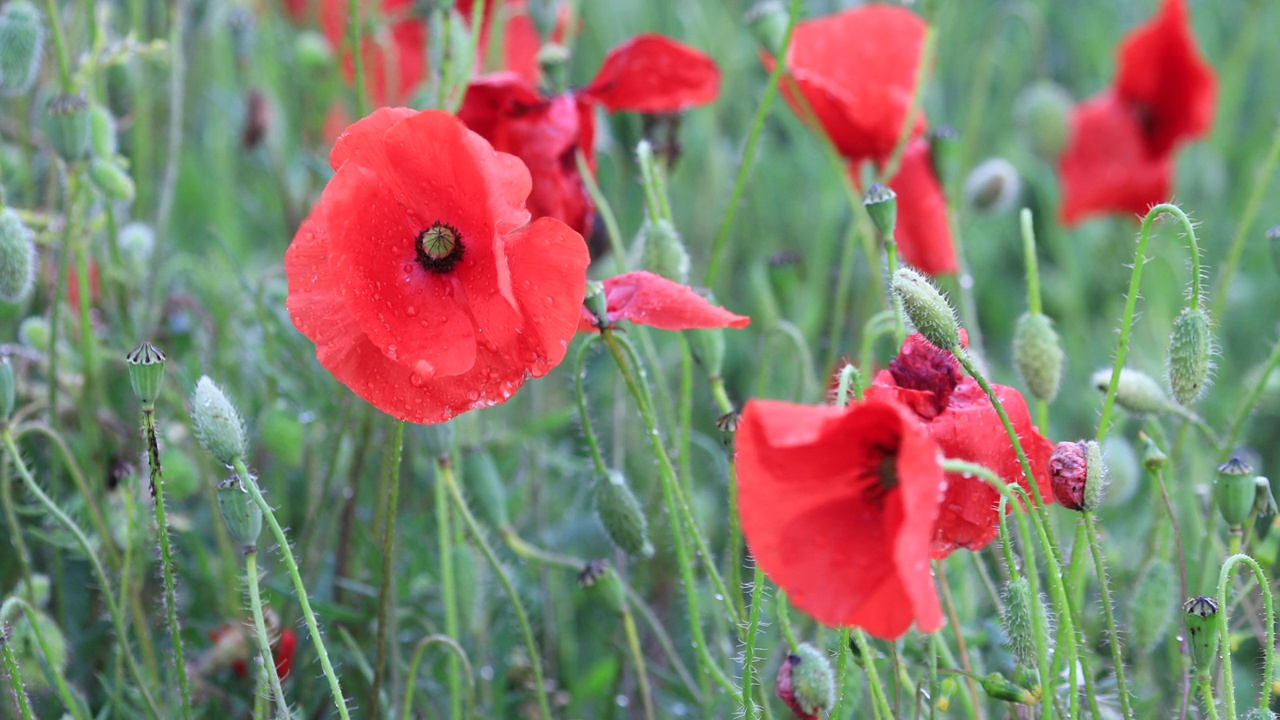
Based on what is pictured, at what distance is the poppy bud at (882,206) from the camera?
821mm

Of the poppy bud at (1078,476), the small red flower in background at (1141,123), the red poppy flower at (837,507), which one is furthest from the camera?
the small red flower in background at (1141,123)

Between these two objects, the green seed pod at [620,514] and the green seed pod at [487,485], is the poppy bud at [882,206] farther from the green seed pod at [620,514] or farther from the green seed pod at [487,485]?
the green seed pod at [487,485]

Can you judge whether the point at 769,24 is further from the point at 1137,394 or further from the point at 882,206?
the point at 1137,394

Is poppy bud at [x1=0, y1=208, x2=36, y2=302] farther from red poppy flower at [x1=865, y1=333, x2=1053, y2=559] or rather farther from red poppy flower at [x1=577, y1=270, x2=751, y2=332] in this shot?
red poppy flower at [x1=865, y1=333, x2=1053, y2=559]

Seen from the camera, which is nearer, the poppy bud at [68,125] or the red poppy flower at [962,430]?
the red poppy flower at [962,430]

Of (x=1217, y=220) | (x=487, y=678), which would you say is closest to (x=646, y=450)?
(x=487, y=678)

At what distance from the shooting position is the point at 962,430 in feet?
2.43

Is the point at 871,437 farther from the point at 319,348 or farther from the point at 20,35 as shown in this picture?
the point at 20,35

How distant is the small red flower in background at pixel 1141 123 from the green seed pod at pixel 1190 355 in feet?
3.46

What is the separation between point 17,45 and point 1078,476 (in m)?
0.88

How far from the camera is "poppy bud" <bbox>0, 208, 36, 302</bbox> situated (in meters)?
0.94

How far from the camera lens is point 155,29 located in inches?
71.3

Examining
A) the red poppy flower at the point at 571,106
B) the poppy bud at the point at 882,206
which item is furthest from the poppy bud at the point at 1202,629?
the red poppy flower at the point at 571,106

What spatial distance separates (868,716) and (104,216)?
0.79 metres
